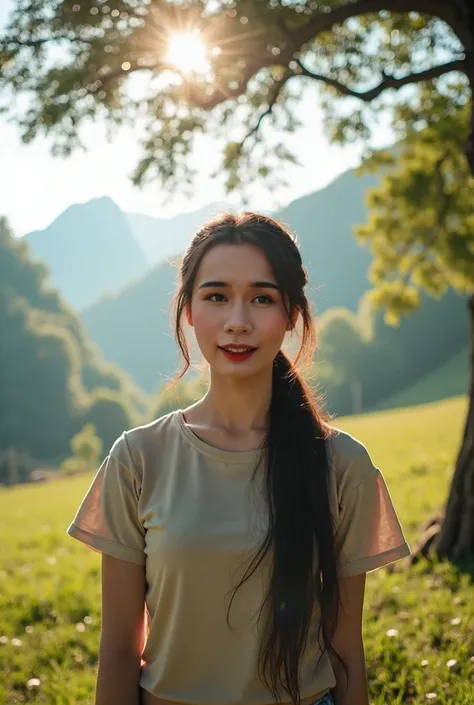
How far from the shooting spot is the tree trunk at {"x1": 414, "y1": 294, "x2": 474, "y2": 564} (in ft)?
19.4

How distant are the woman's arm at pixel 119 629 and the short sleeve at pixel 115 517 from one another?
51mm

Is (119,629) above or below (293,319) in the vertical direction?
below

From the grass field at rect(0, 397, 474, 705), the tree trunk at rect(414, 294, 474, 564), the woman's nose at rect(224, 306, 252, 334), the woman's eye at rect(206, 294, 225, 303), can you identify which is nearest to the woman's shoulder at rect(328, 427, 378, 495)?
the woman's nose at rect(224, 306, 252, 334)

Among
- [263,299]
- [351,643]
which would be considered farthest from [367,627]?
[263,299]

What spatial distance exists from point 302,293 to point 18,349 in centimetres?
7560

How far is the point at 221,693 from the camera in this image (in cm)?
Result: 211

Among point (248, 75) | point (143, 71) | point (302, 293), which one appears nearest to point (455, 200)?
point (248, 75)

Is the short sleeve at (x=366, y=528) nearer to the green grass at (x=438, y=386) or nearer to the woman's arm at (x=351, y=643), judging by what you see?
the woman's arm at (x=351, y=643)

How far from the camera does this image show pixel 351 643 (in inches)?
90.0

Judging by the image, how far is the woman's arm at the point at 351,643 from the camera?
A: 2.26 metres

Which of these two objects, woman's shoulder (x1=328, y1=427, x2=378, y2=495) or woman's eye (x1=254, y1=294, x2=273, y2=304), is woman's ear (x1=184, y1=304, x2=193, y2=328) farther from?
woman's shoulder (x1=328, y1=427, x2=378, y2=495)

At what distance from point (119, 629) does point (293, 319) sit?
3.82 feet

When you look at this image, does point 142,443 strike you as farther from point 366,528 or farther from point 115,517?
point 366,528

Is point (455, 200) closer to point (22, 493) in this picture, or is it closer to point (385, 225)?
point (385, 225)
